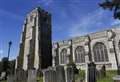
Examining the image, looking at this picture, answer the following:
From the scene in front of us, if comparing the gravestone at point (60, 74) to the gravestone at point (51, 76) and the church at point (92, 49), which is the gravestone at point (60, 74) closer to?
the gravestone at point (51, 76)

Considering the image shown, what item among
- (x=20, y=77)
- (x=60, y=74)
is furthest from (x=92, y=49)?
(x=60, y=74)

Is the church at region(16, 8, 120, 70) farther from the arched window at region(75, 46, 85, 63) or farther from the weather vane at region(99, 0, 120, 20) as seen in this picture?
the weather vane at region(99, 0, 120, 20)

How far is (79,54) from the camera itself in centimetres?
3584

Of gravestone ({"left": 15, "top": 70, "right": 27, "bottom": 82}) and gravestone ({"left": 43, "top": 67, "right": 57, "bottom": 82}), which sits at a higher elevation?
gravestone ({"left": 43, "top": 67, "right": 57, "bottom": 82})

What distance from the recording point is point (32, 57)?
1612 inches

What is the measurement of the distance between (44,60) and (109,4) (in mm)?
32221

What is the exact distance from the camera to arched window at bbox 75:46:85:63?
1378 inches

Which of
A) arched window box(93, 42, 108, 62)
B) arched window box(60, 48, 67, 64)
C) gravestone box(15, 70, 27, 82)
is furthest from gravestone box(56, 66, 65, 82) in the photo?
arched window box(60, 48, 67, 64)

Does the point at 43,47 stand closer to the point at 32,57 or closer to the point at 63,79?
the point at 32,57

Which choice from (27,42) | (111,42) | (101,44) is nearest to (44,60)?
(27,42)

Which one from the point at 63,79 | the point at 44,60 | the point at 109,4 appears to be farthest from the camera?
the point at 44,60

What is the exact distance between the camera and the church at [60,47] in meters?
30.2

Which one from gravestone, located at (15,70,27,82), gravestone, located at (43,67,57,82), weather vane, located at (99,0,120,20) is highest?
weather vane, located at (99,0,120,20)

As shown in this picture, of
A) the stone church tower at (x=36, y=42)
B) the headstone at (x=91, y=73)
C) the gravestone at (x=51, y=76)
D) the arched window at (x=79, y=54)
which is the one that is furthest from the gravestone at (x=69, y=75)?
the stone church tower at (x=36, y=42)
